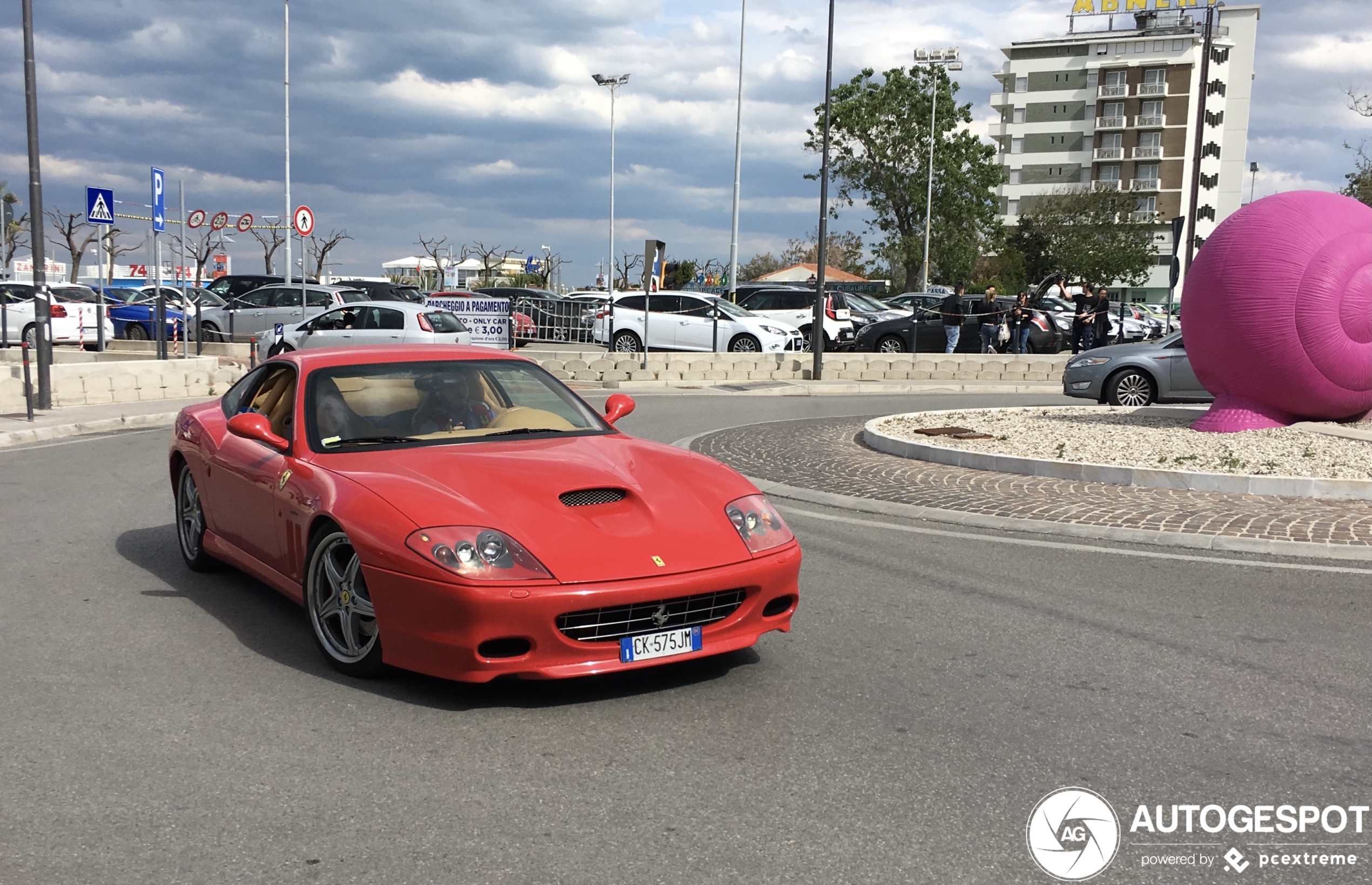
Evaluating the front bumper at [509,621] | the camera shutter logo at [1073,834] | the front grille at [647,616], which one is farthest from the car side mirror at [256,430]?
the camera shutter logo at [1073,834]

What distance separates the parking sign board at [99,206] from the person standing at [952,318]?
17404mm

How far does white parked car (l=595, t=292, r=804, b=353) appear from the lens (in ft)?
91.2

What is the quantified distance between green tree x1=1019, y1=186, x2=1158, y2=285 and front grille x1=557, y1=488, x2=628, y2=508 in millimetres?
79791

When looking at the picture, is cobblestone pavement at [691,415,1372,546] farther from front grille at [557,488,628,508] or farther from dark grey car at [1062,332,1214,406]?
dark grey car at [1062,332,1214,406]

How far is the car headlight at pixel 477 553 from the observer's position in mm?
4426

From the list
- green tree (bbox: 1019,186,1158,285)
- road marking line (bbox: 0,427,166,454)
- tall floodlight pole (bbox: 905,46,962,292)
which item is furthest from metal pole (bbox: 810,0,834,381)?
green tree (bbox: 1019,186,1158,285)

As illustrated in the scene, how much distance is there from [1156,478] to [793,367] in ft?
49.9

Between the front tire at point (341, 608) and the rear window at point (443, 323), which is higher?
the rear window at point (443, 323)

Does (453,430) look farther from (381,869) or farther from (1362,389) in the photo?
(1362,389)

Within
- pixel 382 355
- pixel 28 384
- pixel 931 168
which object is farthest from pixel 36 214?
pixel 931 168

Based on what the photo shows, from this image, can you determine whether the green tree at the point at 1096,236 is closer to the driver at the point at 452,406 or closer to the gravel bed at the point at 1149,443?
the gravel bed at the point at 1149,443

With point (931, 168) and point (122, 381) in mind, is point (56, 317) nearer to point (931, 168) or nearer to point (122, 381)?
point (122, 381)

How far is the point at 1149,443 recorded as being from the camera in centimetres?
1275

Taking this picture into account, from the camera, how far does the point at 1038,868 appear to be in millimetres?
3402
